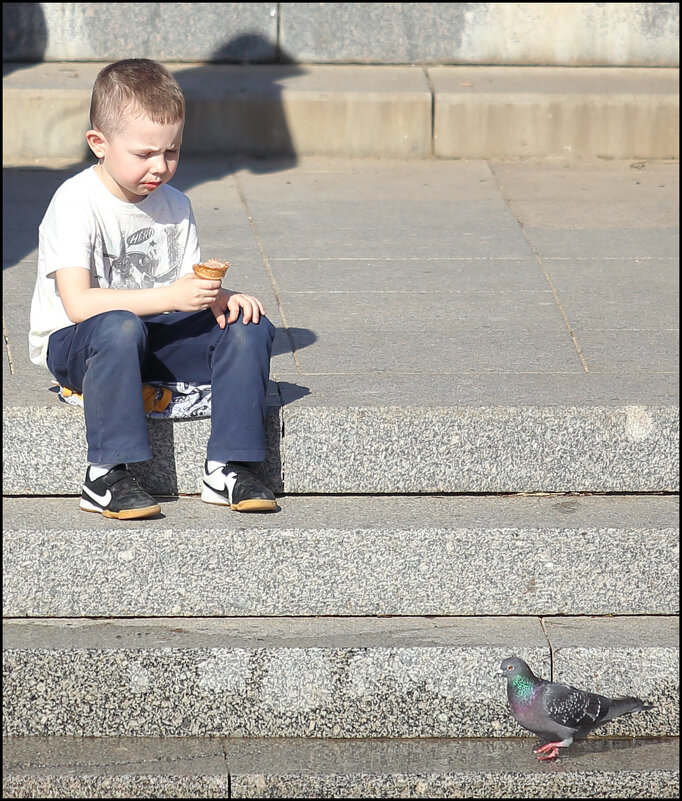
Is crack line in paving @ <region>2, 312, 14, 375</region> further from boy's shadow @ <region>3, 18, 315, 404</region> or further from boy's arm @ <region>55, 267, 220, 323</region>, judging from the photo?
boy's shadow @ <region>3, 18, 315, 404</region>

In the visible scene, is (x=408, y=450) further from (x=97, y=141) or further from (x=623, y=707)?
(x=97, y=141)

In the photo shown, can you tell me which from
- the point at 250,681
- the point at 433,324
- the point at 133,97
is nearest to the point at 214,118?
the point at 433,324

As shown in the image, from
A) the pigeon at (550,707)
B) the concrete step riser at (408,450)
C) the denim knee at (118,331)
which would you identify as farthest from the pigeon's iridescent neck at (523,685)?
the denim knee at (118,331)

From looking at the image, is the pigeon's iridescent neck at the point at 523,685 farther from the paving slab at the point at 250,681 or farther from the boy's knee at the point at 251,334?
the boy's knee at the point at 251,334

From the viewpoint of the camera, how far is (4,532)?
10.6 ft

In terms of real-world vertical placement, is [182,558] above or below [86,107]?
below

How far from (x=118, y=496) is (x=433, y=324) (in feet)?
4.95

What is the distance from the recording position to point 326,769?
304cm

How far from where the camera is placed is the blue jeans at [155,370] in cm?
314

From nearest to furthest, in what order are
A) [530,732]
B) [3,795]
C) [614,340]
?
[3,795], [530,732], [614,340]

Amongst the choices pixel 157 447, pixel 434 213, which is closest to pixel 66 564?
pixel 157 447

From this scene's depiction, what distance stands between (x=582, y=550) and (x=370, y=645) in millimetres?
663

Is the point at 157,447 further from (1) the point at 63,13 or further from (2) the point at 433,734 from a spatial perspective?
(1) the point at 63,13

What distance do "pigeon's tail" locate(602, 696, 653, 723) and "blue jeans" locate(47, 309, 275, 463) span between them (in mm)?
1159
